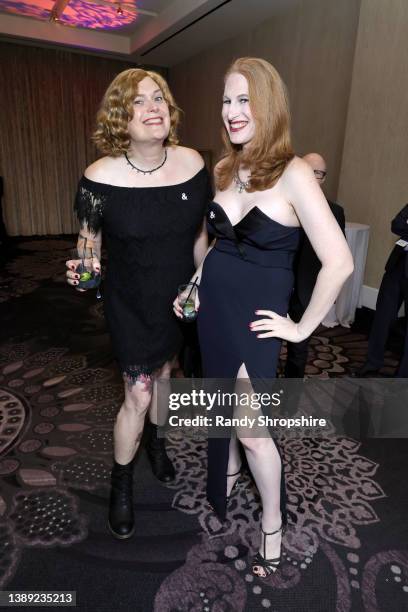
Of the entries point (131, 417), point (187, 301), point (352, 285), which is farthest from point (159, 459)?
point (352, 285)

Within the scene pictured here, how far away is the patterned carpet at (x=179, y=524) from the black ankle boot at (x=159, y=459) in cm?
5

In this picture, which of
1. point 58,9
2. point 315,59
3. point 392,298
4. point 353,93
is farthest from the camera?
point 58,9

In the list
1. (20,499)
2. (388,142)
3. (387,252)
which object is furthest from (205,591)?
(388,142)

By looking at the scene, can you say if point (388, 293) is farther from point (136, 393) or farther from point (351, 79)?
point (351, 79)

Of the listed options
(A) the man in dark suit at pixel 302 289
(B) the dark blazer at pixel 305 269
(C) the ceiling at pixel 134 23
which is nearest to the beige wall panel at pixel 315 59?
(C) the ceiling at pixel 134 23

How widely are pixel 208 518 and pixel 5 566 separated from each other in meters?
0.80

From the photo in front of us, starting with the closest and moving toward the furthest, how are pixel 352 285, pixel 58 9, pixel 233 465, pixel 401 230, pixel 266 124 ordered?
pixel 266 124 < pixel 233 465 < pixel 401 230 < pixel 352 285 < pixel 58 9

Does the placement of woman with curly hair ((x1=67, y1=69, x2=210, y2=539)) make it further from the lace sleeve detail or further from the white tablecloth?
the white tablecloth

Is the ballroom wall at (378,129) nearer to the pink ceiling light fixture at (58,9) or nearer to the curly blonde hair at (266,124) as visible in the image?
the curly blonde hair at (266,124)

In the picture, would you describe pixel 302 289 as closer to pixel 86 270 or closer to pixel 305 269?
pixel 305 269

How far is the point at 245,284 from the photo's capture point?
147cm

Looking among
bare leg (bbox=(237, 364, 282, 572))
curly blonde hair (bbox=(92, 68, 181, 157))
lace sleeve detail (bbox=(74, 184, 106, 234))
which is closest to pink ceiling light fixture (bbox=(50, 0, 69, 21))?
curly blonde hair (bbox=(92, 68, 181, 157))

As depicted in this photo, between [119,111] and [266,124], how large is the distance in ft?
1.81

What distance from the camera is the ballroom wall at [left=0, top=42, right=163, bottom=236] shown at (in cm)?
796
